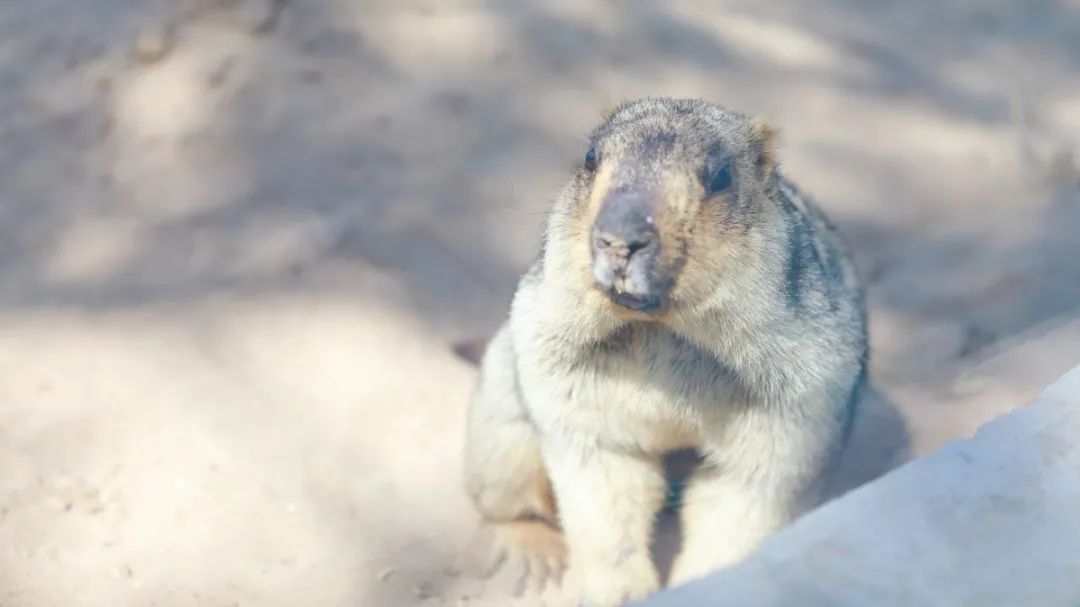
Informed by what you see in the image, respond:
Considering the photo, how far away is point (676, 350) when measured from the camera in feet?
9.39

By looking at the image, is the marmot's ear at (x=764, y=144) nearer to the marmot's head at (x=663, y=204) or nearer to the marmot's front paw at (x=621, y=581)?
the marmot's head at (x=663, y=204)

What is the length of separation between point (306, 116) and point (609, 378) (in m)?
2.57

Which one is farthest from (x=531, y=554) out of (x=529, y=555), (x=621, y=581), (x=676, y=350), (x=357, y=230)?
(x=357, y=230)

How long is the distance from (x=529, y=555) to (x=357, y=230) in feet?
5.44

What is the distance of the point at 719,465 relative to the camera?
3.13 m

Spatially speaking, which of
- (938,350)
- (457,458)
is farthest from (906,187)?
(457,458)

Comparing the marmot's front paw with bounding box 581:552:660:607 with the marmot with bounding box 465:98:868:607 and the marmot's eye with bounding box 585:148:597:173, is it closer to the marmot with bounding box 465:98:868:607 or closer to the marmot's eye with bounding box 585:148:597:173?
the marmot with bounding box 465:98:868:607

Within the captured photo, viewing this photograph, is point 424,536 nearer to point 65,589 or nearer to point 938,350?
point 65,589

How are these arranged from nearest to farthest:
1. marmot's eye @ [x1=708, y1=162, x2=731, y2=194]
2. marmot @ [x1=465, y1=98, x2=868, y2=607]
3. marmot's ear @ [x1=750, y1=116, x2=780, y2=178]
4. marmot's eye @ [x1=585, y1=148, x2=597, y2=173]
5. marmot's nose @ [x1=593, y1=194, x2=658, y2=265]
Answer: marmot's nose @ [x1=593, y1=194, x2=658, y2=265]
marmot @ [x1=465, y1=98, x2=868, y2=607]
marmot's eye @ [x1=708, y1=162, x2=731, y2=194]
marmot's eye @ [x1=585, y1=148, x2=597, y2=173]
marmot's ear @ [x1=750, y1=116, x2=780, y2=178]

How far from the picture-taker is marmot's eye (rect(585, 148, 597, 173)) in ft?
9.32

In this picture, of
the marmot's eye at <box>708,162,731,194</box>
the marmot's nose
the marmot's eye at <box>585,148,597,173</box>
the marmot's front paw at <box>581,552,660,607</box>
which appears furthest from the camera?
the marmot's front paw at <box>581,552,660,607</box>

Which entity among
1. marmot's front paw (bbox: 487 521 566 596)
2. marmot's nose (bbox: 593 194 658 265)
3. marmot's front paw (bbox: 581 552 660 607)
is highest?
marmot's nose (bbox: 593 194 658 265)

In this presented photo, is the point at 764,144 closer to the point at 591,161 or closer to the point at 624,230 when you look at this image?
the point at 591,161

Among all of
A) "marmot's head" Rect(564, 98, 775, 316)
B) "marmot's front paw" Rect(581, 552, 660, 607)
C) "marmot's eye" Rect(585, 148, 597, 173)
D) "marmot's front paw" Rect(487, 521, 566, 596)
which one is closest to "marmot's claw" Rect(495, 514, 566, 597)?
"marmot's front paw" Rect(487, 521, 566, 596)
